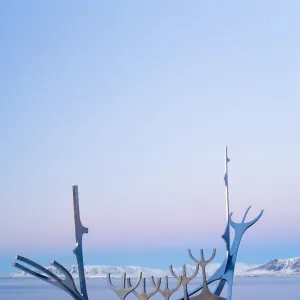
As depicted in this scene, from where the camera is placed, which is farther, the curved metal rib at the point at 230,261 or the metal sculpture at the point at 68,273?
the curved metal rib at the point at 230,261

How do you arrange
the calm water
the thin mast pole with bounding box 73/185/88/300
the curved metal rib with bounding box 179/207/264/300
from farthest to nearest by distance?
the calm water
the curved metal rib with bounding box 179/207/264/300
the thin mast pole with bounding box 73/185/88/300

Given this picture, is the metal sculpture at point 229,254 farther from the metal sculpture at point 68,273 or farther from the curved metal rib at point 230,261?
the metal sculpture at point 68,273

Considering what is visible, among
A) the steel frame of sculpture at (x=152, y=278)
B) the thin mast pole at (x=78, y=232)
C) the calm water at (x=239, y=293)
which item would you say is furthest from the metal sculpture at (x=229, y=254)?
the calm water at (x=239, y=293)

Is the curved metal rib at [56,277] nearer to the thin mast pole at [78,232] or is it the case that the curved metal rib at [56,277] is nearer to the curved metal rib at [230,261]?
the thin mast pole at [78,232]

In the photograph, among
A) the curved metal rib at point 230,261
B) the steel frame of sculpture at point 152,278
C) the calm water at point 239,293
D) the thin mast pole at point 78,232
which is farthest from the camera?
the calm water at point 239,293

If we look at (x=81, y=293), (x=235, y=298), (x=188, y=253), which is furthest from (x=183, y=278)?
(x=235, y=298)

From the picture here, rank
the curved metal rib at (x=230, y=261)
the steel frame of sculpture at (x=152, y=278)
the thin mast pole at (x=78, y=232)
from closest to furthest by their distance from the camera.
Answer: the steel frame of sculpture at (x=152, y=278) < the thin mast pole at (x=78, y=232) < the curved metal rib at (x=230, y=261)

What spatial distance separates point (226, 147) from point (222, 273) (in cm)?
207

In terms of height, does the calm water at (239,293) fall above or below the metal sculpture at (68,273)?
below

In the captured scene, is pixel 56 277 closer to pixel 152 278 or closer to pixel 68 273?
pixel 68 273

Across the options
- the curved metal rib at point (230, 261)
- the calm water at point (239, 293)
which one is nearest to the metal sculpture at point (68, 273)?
the curved metal rib at point (230, 261)

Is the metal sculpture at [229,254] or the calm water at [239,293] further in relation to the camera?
the calm water at [239,293]

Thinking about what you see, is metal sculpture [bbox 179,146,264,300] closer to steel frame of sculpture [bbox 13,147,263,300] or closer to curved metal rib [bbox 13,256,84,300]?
steel frame of sculpture [bbox 13,147,263,300]

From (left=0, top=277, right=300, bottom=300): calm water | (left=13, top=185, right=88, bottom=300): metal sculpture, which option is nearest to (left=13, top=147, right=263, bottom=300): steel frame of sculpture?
(left=13, top=185, right=88, bottom=300): metal sculpture
